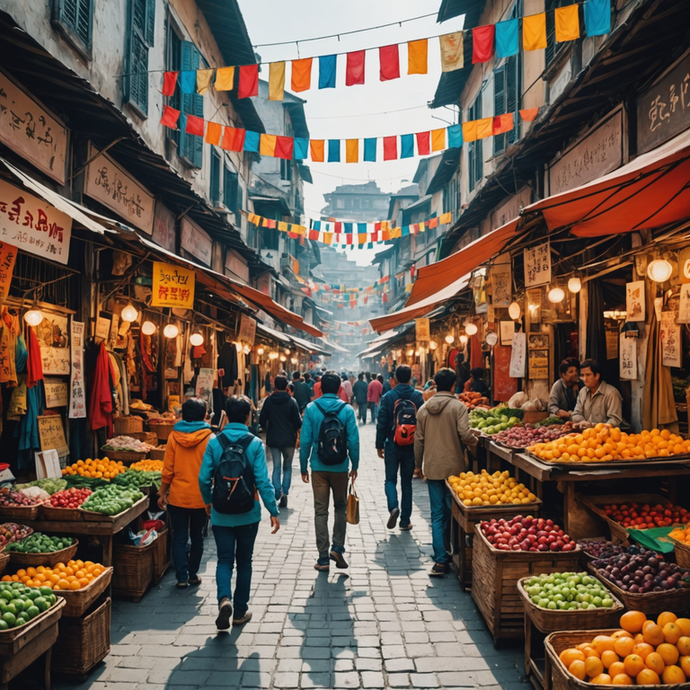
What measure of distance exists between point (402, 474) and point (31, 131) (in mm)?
6608

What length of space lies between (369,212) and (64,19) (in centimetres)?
8415

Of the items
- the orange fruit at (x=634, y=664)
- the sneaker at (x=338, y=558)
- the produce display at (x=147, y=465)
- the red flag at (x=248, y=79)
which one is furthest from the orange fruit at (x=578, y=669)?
the red flag at (x=248, y=79)

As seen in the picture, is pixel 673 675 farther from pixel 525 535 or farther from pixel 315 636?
pixel 315 636

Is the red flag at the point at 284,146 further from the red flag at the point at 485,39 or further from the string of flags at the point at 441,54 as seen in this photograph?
the red flag at the point at 485,39

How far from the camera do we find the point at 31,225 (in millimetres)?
4949

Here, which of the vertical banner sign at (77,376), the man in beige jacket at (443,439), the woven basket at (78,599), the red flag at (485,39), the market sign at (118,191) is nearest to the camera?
the woven basket at (78,599)

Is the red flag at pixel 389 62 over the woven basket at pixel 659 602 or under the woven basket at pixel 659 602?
over

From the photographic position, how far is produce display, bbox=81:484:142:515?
489 cm

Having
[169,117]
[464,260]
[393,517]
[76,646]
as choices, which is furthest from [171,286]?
[76,646]

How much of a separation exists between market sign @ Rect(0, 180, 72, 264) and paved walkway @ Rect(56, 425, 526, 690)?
3.58 meters

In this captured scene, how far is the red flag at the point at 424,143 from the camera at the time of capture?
11.2m

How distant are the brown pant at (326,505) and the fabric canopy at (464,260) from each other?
11.6ft

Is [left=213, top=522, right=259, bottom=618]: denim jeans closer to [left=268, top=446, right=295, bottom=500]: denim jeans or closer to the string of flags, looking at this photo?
[left=268, top=446, right=295, bottom=500]: denim jeans

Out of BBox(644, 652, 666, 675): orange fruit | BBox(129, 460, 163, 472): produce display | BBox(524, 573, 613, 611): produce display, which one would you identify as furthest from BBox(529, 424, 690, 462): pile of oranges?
BBox(129, 460, 163, 472): produce display
